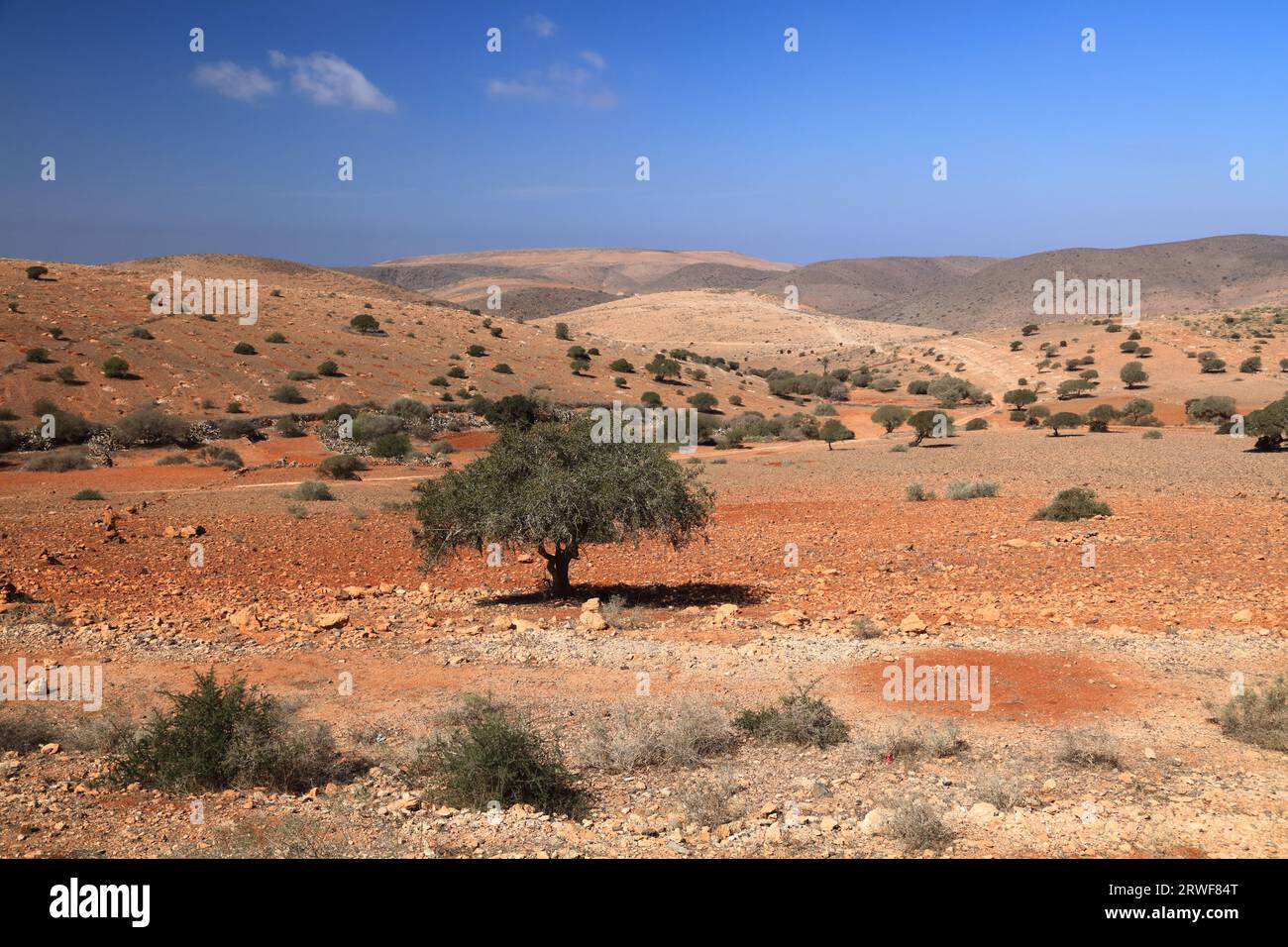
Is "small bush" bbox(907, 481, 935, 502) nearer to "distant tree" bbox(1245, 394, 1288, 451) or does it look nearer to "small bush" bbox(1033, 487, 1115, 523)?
"small bush" bbox(1033, 487, 1115, 523)

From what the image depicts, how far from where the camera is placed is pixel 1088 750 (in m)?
6.59

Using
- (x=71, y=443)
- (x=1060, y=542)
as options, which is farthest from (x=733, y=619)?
(x=71, y=443)

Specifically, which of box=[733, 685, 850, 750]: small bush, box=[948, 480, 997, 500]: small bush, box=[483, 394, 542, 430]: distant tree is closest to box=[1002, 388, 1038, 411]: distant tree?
box=[483, 394, 542, 430]: distant tree

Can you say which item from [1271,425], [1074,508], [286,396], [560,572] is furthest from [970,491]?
[286,396]

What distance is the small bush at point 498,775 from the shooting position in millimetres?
6141

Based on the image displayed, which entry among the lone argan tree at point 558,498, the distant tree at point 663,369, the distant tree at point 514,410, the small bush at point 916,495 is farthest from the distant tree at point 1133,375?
the lone argan tree at point 558,498

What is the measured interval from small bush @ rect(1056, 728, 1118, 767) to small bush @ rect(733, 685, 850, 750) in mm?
1716

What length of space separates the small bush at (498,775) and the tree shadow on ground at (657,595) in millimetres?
5950

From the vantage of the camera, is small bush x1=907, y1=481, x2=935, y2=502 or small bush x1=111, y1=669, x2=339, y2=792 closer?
small bush x1=111, y1=669, x2=339, y2=792

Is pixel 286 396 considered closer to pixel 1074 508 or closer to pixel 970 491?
pixel 970 491

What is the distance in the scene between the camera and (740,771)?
6.87 m

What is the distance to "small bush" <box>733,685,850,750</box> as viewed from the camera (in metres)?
7.34
